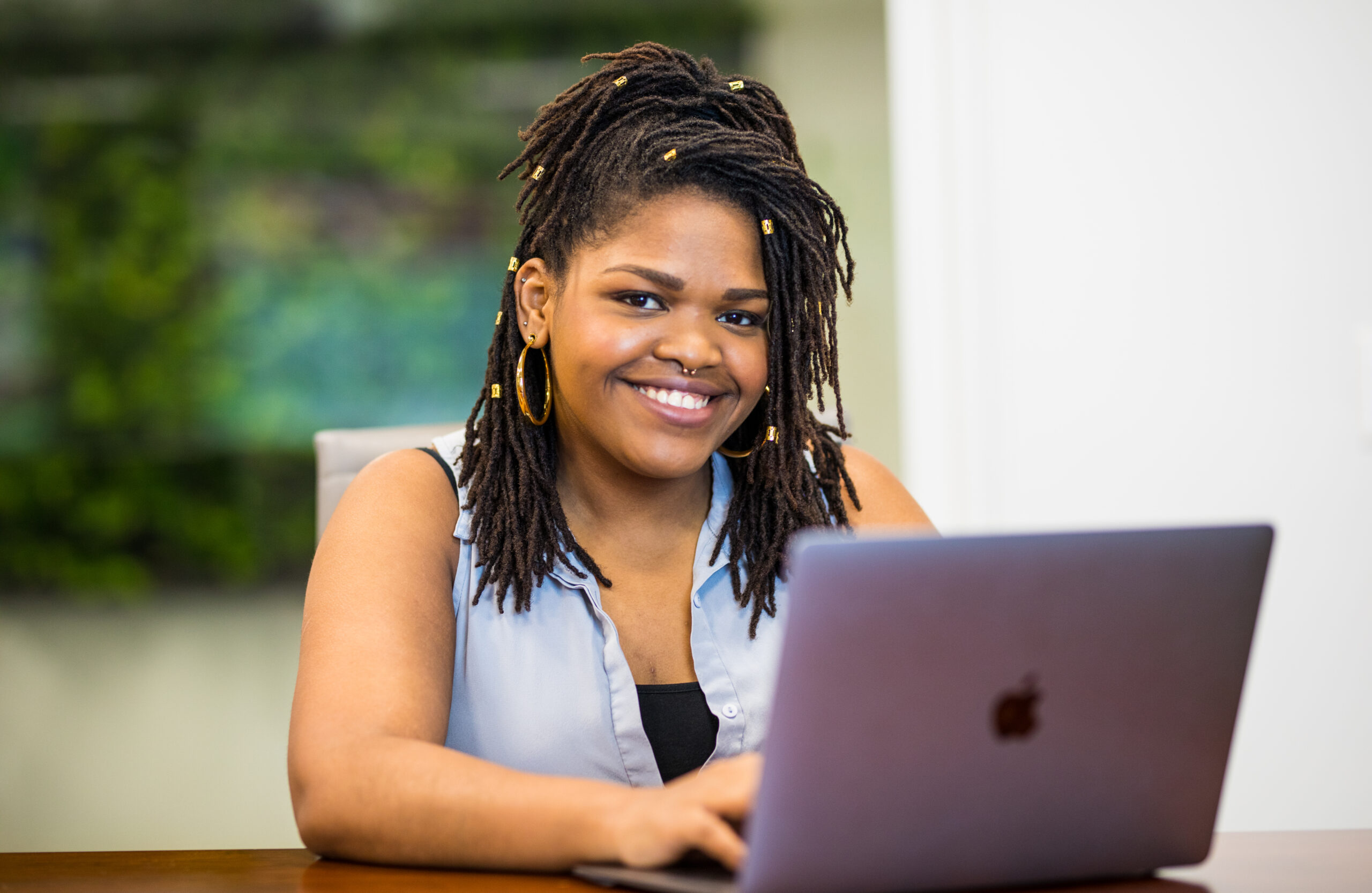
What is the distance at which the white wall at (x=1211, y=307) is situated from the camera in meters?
1.92

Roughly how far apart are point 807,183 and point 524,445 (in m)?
0.40

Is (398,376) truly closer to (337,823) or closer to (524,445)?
(524,445)

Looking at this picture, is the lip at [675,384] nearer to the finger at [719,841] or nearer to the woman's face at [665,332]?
the woman's face at [665,332]

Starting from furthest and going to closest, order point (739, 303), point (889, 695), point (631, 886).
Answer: point (739, 303) < point (631, 886) < point (889, 695)

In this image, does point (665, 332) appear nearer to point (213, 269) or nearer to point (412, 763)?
point (412, 763)

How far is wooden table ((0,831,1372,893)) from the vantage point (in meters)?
0.77

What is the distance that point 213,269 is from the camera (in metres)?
3.06

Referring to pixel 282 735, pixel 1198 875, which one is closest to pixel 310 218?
pixel 282 735

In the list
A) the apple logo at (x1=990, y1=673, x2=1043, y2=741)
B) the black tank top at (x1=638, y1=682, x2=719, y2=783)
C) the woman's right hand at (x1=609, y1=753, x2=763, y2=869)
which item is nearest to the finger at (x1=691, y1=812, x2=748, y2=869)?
the woman's right hand at (x1=609, y1=753, x2=763, y2=869)

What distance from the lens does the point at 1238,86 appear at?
1.94 metres

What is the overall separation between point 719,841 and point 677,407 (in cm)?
61

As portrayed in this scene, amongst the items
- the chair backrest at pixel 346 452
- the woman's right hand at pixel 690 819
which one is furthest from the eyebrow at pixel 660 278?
the woman's right hand at pixel 690 819

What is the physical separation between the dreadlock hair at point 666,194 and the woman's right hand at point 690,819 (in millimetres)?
500

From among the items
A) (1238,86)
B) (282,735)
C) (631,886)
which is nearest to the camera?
(631,886)
